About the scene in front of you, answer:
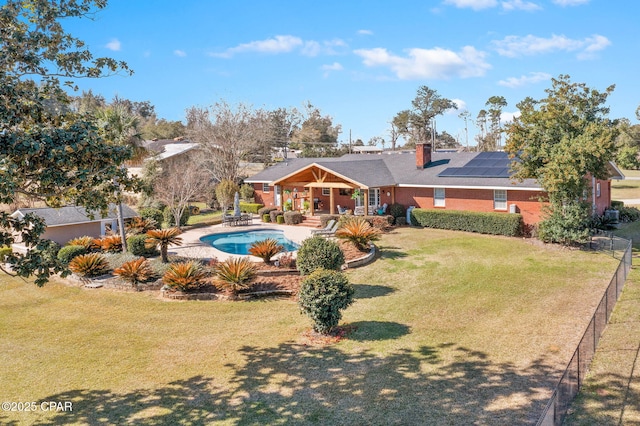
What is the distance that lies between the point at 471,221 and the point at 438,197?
362 cm

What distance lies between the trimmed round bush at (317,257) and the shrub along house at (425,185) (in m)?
13.0

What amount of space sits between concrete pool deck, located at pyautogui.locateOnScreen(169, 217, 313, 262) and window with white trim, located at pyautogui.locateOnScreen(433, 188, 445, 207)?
29.0 ft

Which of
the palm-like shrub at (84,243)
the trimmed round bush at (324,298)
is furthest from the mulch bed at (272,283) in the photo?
the palm-like shrub at (84,243)

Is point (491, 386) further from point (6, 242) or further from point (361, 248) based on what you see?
point (361, 248)

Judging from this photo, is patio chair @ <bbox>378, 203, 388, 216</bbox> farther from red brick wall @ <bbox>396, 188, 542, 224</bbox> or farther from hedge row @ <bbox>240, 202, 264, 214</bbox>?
hedge row @ <bbox>240, 202, 264, 214</bbox>

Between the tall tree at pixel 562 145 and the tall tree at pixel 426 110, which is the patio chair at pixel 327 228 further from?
the tall tree at pixel 426 110

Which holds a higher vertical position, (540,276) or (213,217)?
(213,217)

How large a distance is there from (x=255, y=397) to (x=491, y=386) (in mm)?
4961

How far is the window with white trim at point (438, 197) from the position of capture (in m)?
30.0

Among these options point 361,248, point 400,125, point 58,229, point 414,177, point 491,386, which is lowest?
point 491,386

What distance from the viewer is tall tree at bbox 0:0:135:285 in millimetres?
8328

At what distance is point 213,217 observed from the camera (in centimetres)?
3866

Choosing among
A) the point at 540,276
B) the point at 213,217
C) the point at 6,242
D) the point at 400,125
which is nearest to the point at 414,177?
the point at 540,276

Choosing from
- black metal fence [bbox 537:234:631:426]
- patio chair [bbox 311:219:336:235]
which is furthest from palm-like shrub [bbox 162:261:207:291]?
patio chair [bbox 311:219:336:235]
